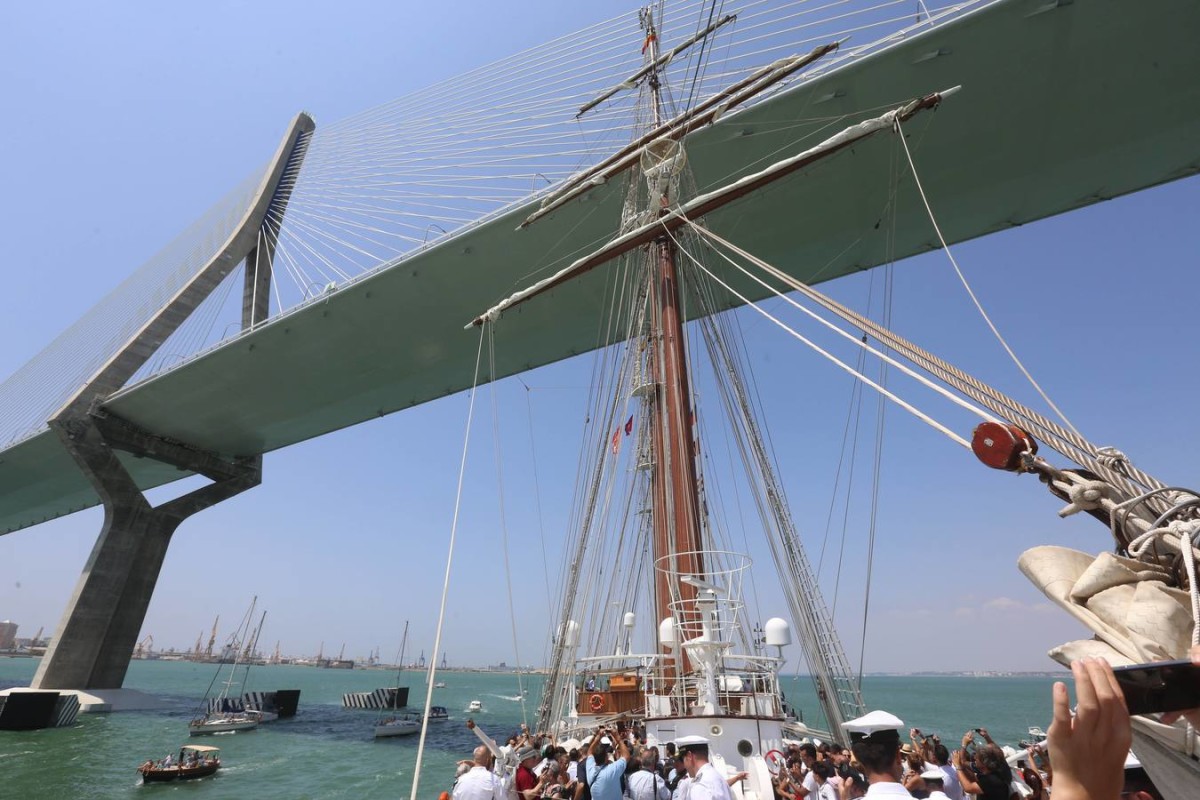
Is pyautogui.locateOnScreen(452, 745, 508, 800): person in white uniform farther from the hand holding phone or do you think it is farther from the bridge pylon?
the bridge pylon

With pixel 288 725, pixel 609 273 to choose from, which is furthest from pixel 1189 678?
pixel 288 725

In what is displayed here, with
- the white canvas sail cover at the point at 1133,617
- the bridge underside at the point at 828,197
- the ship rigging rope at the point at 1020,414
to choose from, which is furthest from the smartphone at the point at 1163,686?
the bridge underside at the point at 828,197

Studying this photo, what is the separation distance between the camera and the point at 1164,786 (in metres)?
1.15

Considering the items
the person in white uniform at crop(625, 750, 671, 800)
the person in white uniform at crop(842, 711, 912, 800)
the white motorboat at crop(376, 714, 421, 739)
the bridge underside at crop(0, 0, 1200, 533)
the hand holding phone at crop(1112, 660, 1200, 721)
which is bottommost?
the white motorboat at crop(376, 714, 421, 739)

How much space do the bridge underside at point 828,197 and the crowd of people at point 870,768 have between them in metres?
11.6

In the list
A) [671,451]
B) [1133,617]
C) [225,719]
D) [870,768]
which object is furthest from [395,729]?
[1133,617]

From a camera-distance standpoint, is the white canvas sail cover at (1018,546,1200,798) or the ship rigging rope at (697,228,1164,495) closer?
the white canvas sail cover at (1018,546,1200,798)

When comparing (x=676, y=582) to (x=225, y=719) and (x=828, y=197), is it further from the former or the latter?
(x=225, y=719)

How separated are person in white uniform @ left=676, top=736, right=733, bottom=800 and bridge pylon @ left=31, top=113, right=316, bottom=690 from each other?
25.6 m

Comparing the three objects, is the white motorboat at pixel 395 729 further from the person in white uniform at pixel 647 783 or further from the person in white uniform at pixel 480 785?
the person in white uniform at pixel 480 785

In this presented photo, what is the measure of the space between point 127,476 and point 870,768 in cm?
3036

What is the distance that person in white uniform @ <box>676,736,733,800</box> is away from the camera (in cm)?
391

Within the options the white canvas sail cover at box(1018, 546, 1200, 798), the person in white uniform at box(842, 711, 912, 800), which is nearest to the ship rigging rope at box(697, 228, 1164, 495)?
the white canvas sail cover at box(1018, 546, 1200, 798)

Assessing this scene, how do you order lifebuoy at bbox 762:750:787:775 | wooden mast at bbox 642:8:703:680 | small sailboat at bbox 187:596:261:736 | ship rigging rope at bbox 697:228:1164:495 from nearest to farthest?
ship rigging rope at bbox 697:228:1164:495, lifebuoy at bbox 762:750:787:775, wooden mast at bbox 642:8:703:680, small sailboat at bbox 187:596:261:736
